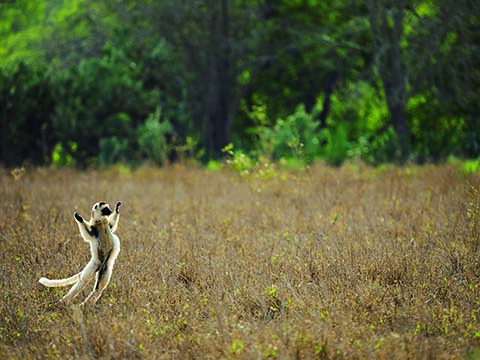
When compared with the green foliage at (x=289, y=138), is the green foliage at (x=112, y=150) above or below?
below

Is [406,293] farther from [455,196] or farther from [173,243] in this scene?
→ [455,196]

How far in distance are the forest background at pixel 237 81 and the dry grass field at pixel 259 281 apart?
4.25 metres

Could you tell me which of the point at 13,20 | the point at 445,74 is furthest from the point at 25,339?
the point at 13,20

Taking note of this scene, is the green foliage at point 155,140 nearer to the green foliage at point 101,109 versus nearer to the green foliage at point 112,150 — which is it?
the green foliage at point 112,150

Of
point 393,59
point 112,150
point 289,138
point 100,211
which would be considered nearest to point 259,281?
point 100,211

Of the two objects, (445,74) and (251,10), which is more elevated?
(251,10)

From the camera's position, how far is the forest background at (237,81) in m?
15.8

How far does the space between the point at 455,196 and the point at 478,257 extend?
2.94 meters

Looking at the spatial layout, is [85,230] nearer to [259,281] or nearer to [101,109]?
[259,281]

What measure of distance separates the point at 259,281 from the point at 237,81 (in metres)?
16.6

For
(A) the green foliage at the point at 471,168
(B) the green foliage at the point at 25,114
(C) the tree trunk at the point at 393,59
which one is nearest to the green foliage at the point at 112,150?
(B) the green foliage at the point at 25,114

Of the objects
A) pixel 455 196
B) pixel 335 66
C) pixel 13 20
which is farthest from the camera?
pixel 13 20

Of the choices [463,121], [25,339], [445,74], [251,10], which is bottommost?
[25,339]

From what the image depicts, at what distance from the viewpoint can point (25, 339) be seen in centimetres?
413
